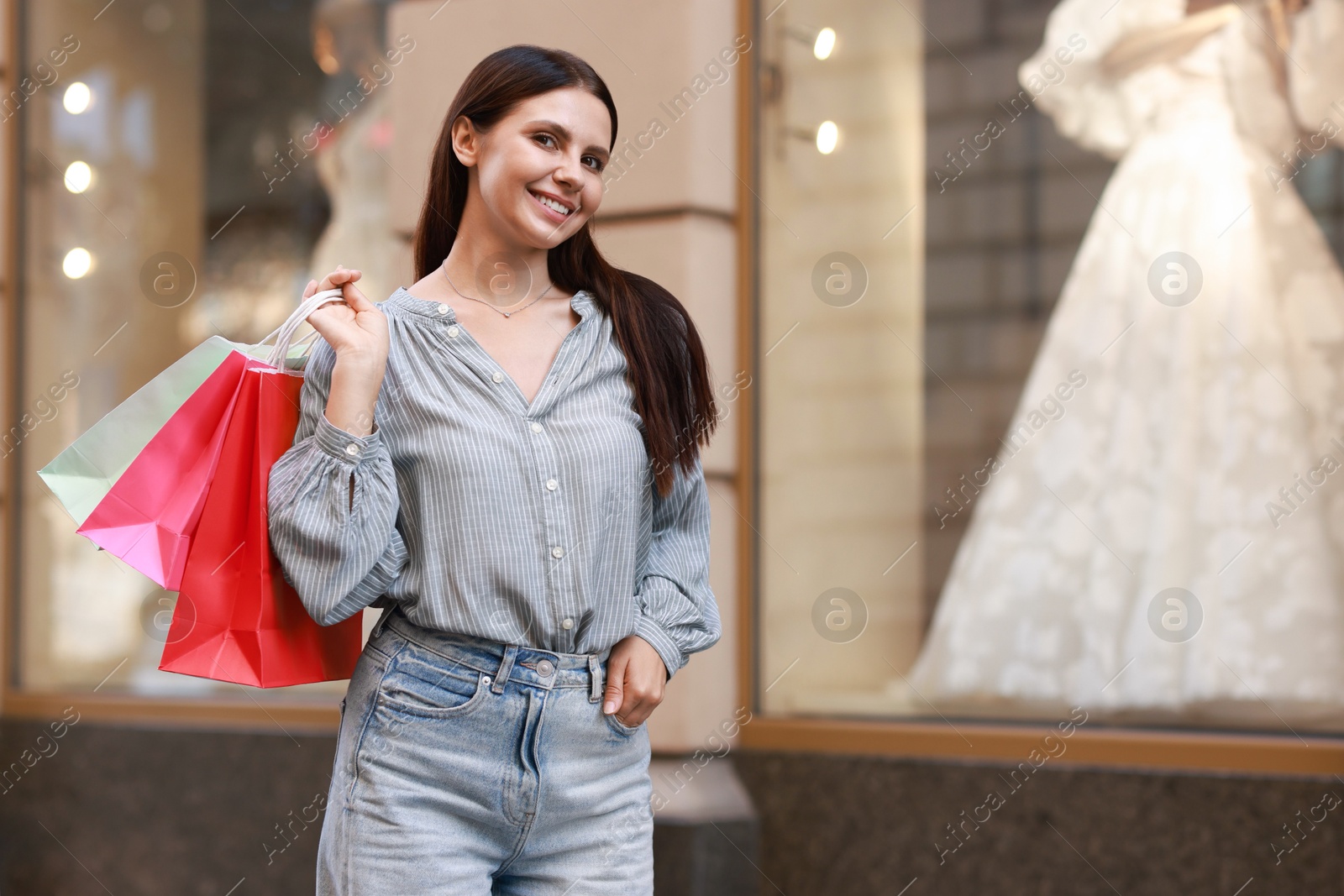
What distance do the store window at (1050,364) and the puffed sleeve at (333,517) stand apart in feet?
8.28

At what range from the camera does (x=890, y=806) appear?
380 cm

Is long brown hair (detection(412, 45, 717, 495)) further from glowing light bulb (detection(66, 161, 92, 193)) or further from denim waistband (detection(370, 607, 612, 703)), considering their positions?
glowing light bulb (detection(66, 161, 92, 193))

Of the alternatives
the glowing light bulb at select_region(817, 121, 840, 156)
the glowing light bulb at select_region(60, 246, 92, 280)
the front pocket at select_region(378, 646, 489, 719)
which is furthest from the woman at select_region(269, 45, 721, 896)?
the glowing light bulb at select_region(60, 246, 92, 280)

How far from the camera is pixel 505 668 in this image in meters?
1.70

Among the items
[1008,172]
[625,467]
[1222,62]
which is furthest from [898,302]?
[625,467]

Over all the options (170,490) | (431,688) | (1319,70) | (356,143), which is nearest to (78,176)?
(356,143)

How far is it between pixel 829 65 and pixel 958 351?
106cm

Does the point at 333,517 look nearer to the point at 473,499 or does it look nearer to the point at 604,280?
the point at 473,499

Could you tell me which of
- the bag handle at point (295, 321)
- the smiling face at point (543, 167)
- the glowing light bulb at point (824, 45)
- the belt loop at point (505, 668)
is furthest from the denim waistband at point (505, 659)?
the glowing light bulb at point (824, 45)

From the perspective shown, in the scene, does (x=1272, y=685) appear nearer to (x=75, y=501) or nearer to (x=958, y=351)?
(x=958, y=351)

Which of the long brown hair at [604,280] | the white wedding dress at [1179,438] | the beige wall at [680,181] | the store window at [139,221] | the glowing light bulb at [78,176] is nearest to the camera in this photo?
the long brown hair at [604,280]

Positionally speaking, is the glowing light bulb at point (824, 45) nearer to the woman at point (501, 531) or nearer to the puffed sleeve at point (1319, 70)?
the puffed sleeve at point (1319, 70)

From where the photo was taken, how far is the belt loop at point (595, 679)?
5.79 feet

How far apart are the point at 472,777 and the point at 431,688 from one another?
129mm
